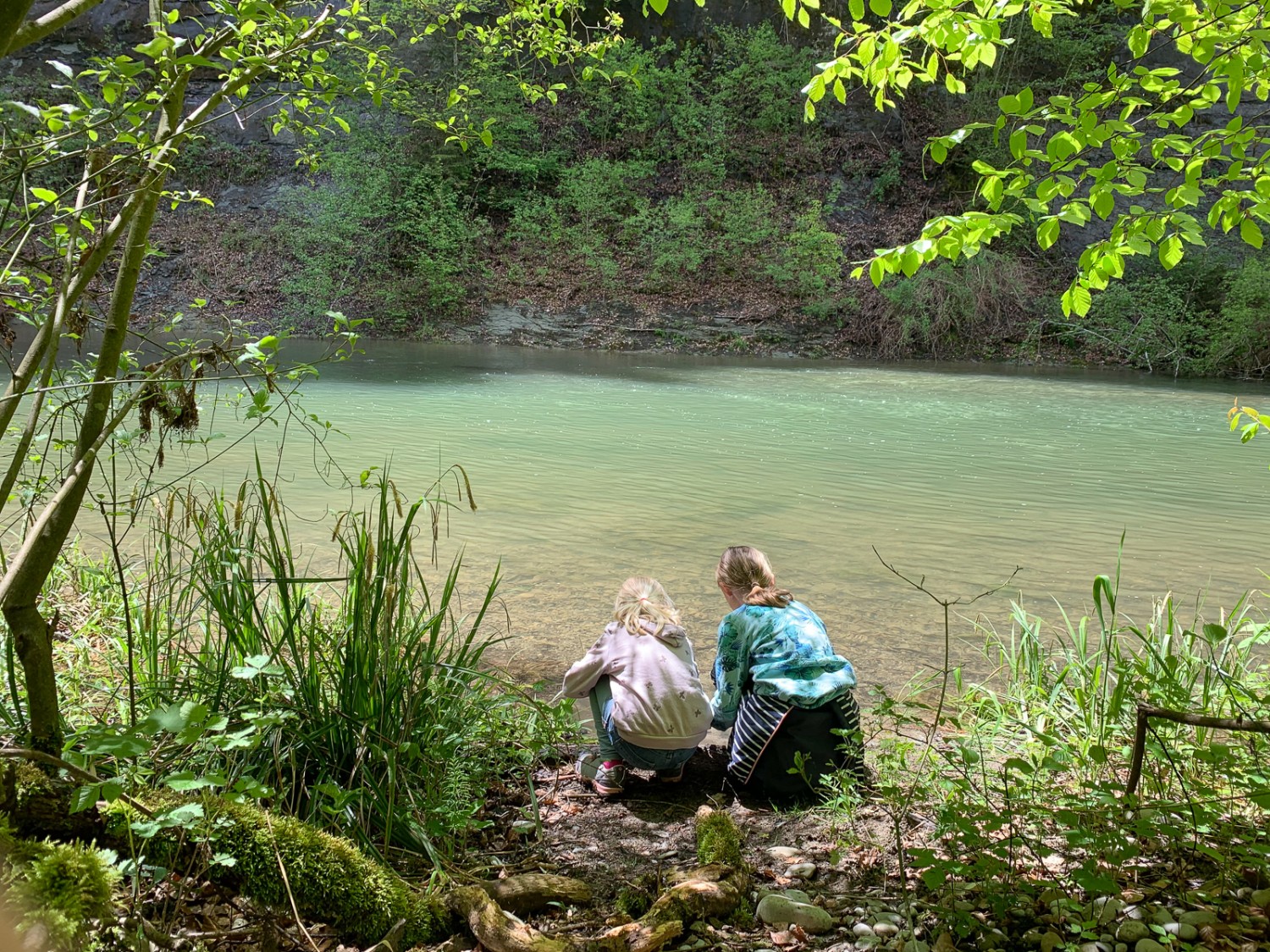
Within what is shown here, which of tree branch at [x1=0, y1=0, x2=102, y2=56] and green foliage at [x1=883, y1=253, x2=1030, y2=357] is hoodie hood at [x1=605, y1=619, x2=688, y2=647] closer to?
tree branch at [x1=0, y1=0, x2=102, y2=56]

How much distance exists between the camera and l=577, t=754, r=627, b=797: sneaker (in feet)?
10.4

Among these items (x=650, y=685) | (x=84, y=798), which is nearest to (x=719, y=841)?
(x=650, y=685)

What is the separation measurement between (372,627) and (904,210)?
24425 millimetres

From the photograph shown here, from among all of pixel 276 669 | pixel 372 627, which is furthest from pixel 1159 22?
pixel 276 669

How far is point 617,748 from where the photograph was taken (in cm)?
327

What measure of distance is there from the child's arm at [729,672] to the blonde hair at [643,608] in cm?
20

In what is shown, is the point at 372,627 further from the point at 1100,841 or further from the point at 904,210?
the point at 904,210

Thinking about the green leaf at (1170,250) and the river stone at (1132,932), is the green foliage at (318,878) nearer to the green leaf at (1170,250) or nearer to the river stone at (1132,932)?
the river stone at (1132,932)

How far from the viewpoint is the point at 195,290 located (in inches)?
889

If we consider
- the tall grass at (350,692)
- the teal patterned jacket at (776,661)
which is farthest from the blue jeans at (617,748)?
the tall grass at (350,692)

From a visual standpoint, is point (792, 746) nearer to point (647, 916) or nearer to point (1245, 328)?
point (647, 916)

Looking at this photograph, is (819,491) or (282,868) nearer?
(282,868)

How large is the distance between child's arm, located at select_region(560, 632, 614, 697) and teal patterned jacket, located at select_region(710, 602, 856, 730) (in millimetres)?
462

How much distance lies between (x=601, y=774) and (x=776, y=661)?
0.75 meters
